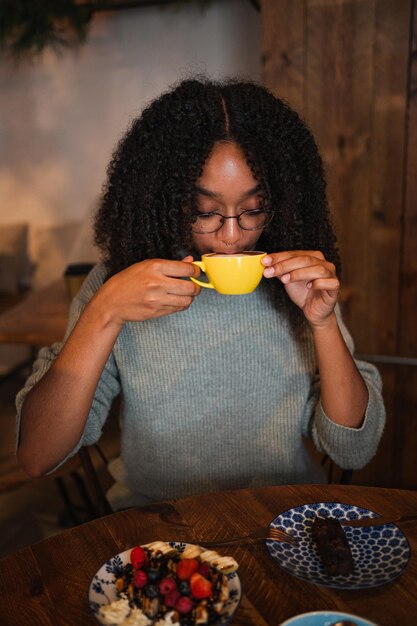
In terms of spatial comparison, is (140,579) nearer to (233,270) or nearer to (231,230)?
(233,270)

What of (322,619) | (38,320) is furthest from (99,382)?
(38,320)

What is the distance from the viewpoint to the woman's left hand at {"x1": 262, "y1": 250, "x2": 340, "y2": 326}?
1087mm

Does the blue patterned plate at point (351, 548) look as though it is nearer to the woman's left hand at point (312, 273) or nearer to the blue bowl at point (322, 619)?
the blue bowl at point (322, 619)

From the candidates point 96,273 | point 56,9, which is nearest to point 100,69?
point 56,9

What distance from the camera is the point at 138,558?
2.72ft

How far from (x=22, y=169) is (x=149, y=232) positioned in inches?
120

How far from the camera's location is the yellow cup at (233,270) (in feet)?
3.42

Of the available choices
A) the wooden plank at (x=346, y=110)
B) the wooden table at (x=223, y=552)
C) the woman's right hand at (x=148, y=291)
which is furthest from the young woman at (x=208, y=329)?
the wooden plank at (x=346, y=110)

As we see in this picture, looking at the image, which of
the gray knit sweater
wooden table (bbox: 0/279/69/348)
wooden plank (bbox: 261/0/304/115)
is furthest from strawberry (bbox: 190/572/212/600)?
wooden plank (bbox: 261/0/304/115)

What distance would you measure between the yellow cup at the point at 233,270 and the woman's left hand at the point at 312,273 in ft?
0.07

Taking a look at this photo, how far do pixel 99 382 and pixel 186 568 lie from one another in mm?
623

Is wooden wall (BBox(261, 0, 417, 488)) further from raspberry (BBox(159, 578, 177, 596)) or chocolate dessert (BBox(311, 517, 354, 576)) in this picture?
raspberry (BBox(159, 578, 177, 596))

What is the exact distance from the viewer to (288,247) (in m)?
1.34

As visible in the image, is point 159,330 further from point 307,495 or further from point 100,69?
point 100,69
